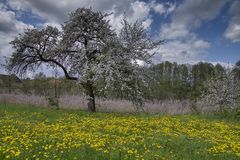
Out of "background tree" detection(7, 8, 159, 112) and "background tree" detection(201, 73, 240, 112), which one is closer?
"background tree" detection(7, 8, 159, 112)

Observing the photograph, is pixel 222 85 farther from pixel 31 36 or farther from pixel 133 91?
pixel 31 36

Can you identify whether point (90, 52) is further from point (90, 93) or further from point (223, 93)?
point (223, 93)

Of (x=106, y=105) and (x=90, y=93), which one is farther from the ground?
(x=90, y=93)

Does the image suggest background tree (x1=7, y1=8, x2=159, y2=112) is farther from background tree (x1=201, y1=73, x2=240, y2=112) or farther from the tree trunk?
background tree (x1=201, y1=73, x2=240, y2=112)

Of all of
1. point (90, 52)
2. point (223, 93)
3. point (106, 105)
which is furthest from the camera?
point (223, 93)

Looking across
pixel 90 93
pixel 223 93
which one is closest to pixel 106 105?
pixel 90 93

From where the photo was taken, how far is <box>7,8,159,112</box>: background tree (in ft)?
Result: 60.6

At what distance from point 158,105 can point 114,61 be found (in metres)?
9.44

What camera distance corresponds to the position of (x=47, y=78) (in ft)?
131

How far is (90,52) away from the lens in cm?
2008

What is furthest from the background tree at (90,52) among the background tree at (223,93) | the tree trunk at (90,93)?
the background tree at (223,93)

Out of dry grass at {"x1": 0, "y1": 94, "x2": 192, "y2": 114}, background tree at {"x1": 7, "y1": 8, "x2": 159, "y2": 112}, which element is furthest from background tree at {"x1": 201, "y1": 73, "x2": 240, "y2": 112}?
background tree at {"x1": 7, "y1": 8, "x2": 159, "y2": 112}

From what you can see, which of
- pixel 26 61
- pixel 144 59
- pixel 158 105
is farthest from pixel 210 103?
pixel 26 61

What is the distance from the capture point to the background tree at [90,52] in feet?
60.6
